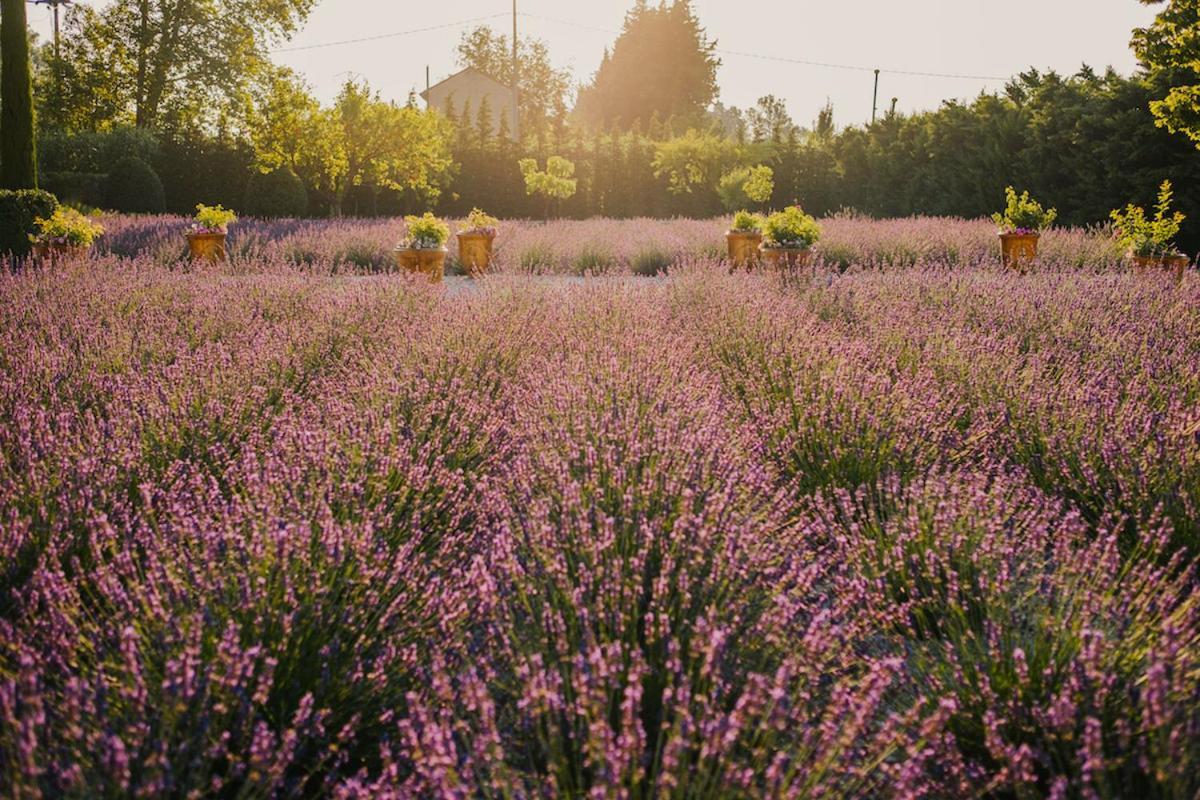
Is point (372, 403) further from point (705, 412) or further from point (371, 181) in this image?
point (371, 181)

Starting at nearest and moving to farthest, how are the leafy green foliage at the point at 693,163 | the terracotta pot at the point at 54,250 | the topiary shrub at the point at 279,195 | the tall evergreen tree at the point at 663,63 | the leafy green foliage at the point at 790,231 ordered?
1. the terracotta pot at the point at 54,250
2. the leafy green foliage at the point at 790,231
3. the topiary shrub at the point at 279,195
4. the leafy green foliage at the point at 693,163
5. the tall evergreen tree at the point at 663,63

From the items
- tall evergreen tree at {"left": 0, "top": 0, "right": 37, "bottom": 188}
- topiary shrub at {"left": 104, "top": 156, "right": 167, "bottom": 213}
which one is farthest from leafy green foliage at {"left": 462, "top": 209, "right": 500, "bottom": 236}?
topiary shrub at {"left": 104, "top": 156, "right": 167, "bottom": 213}

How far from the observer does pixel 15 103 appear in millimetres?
12945

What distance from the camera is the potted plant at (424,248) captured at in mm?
10469

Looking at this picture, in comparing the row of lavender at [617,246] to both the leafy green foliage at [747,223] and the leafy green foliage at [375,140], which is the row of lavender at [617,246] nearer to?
the leafy green foliage at [747,223]

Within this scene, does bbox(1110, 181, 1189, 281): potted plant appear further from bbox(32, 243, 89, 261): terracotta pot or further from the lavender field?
bbox(32, 243, 89, 261): terracotta pot

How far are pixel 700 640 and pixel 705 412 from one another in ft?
5.94

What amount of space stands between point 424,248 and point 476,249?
147 cm

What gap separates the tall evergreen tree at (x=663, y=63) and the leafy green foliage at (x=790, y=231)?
42632mm

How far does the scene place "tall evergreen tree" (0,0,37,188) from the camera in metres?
12.9

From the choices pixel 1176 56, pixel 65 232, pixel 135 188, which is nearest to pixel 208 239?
pixel 65 232

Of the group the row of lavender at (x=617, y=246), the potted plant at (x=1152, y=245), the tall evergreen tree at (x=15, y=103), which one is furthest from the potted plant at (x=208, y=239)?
the potted plant at (x=1152, y=245)

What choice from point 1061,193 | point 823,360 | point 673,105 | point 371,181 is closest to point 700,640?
point 823,360

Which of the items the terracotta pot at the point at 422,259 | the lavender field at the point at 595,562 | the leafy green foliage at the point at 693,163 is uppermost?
the leafy green foliage at the point at 693,163
